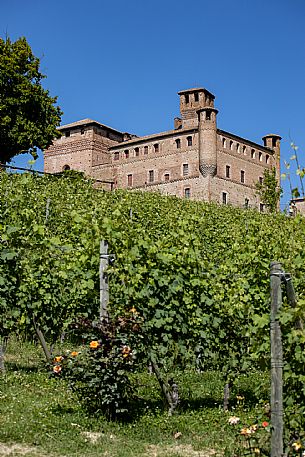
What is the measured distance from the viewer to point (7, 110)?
27859mm

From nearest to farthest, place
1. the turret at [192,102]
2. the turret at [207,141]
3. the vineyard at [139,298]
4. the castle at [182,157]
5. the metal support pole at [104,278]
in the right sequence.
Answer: the vineyard at [139,298], the metal support pole at [104,278], the turret at [207,141], the castle at [182,157], the turret at [192,102]

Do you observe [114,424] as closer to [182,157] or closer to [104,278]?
[104,278]

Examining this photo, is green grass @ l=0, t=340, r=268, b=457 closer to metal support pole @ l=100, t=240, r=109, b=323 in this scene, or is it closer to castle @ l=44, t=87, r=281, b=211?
metal support pole @ l=100, t=240, r=109, b=323

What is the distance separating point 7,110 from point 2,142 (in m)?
1.57

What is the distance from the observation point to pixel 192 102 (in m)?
51.1

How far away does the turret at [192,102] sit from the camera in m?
50.4

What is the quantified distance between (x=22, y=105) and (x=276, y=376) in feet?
86.4

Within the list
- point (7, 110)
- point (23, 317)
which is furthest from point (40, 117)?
point (23, 317)

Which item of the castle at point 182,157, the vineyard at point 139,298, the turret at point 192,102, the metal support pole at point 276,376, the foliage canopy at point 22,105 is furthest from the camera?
the turret at point 192,102

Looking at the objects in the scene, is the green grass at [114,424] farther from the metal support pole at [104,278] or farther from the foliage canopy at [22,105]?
the foliage canopy at [22,105]

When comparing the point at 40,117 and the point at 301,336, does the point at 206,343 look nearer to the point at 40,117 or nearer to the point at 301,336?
the point at 301,336

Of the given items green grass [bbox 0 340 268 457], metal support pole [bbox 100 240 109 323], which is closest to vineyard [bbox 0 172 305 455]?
metal support pole [bbox 100 240 109 323]

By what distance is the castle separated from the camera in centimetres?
4566

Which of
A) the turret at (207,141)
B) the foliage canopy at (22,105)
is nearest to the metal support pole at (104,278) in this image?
the foliage canopy at (22,105)
